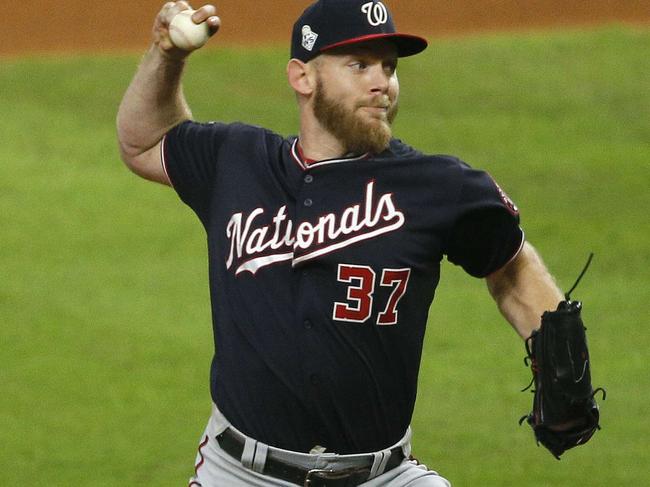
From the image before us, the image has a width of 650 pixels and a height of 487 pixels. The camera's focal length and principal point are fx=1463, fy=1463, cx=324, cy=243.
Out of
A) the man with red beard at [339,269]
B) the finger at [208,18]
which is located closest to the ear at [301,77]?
the man with red beard at [339,269]

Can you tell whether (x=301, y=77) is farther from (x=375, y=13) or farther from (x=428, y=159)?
(x=428, y=159)

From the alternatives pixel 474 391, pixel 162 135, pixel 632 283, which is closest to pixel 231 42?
pixel 632 283

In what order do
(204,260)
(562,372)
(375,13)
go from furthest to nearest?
(204,260) → (375,13) → (562,372)

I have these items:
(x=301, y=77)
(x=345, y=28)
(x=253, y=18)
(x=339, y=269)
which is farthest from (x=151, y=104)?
(x=253, y=18)

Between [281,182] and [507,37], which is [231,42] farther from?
[281,182]

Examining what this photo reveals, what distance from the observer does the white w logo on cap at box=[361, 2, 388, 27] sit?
4.49 m

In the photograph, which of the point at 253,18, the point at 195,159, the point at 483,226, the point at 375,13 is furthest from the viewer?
the point at 253,18

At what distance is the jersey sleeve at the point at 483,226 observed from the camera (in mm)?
4363

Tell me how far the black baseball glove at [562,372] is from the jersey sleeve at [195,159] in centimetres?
117

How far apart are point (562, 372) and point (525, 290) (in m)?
0.32

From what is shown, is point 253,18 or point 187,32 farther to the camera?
point 253,18

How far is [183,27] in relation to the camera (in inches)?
180

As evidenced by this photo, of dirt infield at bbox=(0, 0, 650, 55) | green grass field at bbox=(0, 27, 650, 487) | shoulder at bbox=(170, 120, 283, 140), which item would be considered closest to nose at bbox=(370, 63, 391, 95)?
shoulder at bbox=(170, 120, 283, 140)

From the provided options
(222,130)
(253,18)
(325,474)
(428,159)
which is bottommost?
(325,474)
